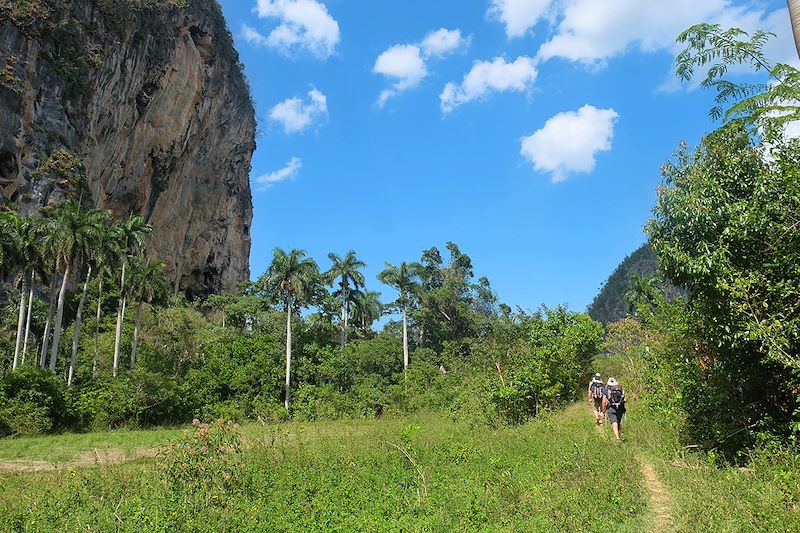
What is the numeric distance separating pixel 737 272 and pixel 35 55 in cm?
4203

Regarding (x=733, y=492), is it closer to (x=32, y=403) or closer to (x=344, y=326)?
(x=32, y=403)

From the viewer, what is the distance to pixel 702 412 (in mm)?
9883

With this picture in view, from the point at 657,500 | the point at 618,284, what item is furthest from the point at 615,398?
the point at 618,284

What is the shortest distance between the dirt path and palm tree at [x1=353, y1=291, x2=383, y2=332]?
39454mm

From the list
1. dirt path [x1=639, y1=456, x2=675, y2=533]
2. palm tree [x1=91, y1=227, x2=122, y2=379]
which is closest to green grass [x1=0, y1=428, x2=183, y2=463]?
palm tree [x1=91, y1=227, x2=122, y2=379]

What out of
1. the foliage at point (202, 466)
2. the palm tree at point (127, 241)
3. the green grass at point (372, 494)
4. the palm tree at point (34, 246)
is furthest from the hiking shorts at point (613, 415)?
the palm tree at point (127, 241)

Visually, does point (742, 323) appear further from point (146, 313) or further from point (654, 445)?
point (146, 313)

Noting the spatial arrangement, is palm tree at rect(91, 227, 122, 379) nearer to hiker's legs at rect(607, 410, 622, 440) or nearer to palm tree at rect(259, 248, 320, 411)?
palm tree at rect(259, 248, 320, 411)

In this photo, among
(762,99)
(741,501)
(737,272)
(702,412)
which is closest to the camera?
(741,501)

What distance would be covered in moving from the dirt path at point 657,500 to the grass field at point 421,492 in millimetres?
23

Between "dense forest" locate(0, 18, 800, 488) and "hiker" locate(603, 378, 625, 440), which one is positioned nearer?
"dense forest" locate(0, 18, 800, 488)

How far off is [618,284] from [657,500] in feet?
529

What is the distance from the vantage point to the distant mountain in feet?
478

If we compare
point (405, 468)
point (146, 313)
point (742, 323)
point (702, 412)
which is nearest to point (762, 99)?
point (742, 323)
